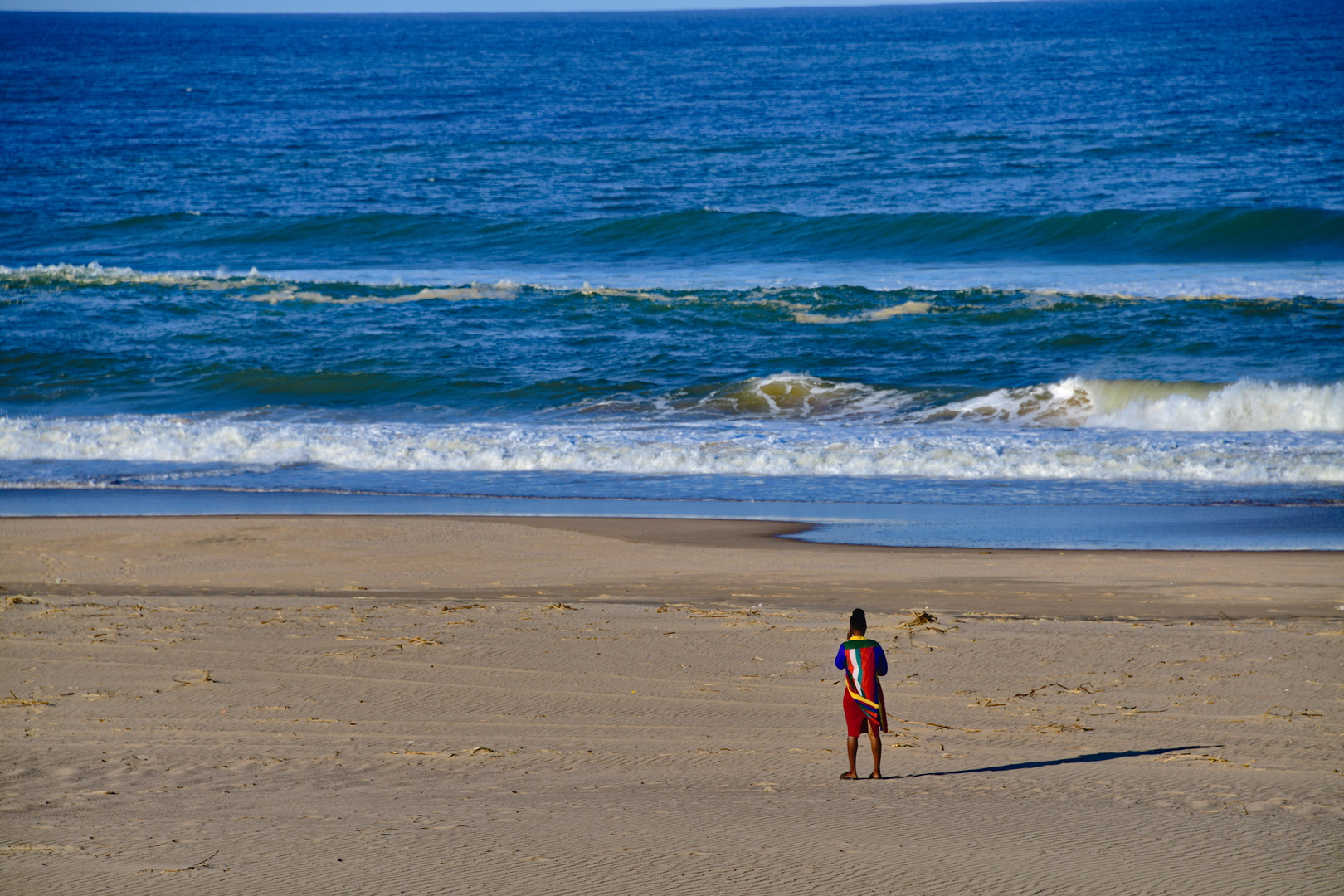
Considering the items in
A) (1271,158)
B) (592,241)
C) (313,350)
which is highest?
(1271,158)

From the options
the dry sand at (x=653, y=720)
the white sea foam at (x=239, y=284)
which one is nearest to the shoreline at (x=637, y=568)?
the dry sand at (x=653, y=720)

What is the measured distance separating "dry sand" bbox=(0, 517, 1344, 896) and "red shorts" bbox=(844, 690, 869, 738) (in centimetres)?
25

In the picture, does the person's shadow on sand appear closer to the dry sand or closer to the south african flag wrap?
the dry sand

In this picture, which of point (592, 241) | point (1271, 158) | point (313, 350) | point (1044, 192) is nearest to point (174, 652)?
point (313, 350)

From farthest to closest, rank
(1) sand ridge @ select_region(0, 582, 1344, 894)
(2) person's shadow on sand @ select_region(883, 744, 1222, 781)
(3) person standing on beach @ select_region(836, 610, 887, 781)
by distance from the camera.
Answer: (2) person's shadow on sand @ select_region(883, 744, 1222, 781) < (3) person standing on beach @ select_region(836, 610, 887, 781) < (1) sand ridge @ select_region(0, 582, 1344, 894)

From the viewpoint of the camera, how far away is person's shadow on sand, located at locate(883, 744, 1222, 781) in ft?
16.4

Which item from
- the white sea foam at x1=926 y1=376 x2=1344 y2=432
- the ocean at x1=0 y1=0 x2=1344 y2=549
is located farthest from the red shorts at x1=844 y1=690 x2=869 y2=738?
the white sea foam at x1=926 y1=376 x2=1344 y2=432

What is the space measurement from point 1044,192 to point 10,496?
2558 centimetres

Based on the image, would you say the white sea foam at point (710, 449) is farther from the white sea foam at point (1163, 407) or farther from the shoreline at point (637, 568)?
the shoreline at point (637, 568)

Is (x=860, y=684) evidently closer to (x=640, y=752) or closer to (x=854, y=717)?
(x=854, y=717)

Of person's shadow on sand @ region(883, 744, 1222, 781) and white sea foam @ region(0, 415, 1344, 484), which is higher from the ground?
white sea foam @ region(0, 415, 1344, 484)

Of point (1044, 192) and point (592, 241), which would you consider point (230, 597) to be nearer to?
point (592, 241)

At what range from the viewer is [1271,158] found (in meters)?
31.5

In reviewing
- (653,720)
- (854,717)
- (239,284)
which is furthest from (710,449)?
(239,284)
